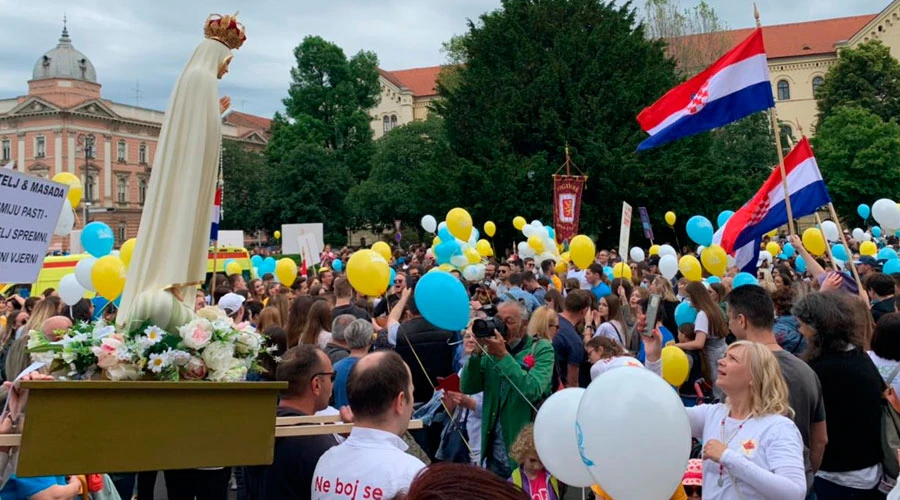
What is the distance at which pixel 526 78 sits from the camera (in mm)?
36094

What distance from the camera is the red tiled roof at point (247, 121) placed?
101 metres

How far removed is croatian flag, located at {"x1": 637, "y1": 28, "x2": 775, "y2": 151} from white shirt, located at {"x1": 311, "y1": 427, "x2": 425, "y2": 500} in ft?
19.8

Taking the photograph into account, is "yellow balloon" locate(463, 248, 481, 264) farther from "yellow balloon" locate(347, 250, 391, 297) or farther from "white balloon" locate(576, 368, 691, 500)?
"white balloon" locate(576, 368, 691, 500)

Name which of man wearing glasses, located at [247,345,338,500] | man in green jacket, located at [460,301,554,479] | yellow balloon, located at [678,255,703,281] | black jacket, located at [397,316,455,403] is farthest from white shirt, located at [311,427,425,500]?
yellow balloon, located at [678,255,703,281]

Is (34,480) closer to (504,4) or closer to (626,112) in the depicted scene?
(626,112)

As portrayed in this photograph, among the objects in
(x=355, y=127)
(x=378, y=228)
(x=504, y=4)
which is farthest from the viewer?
(x=355, y=127)

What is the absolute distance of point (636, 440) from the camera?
11.0 feet

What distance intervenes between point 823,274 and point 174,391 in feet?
20.9

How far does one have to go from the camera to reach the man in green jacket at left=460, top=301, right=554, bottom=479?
530 cm

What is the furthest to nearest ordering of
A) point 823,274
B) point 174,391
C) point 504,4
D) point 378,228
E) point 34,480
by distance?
point 378,228 → point 504,4 → point 823,274 → point 34,480 → point 174,391

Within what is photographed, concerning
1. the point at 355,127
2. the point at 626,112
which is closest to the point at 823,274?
the point at 626,112

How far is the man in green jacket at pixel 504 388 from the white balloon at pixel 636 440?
1.81 m

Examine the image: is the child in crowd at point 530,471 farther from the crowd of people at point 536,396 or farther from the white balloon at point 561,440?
the white balloon at point 561,440

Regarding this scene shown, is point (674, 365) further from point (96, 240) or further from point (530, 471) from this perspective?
point (96, 240)
